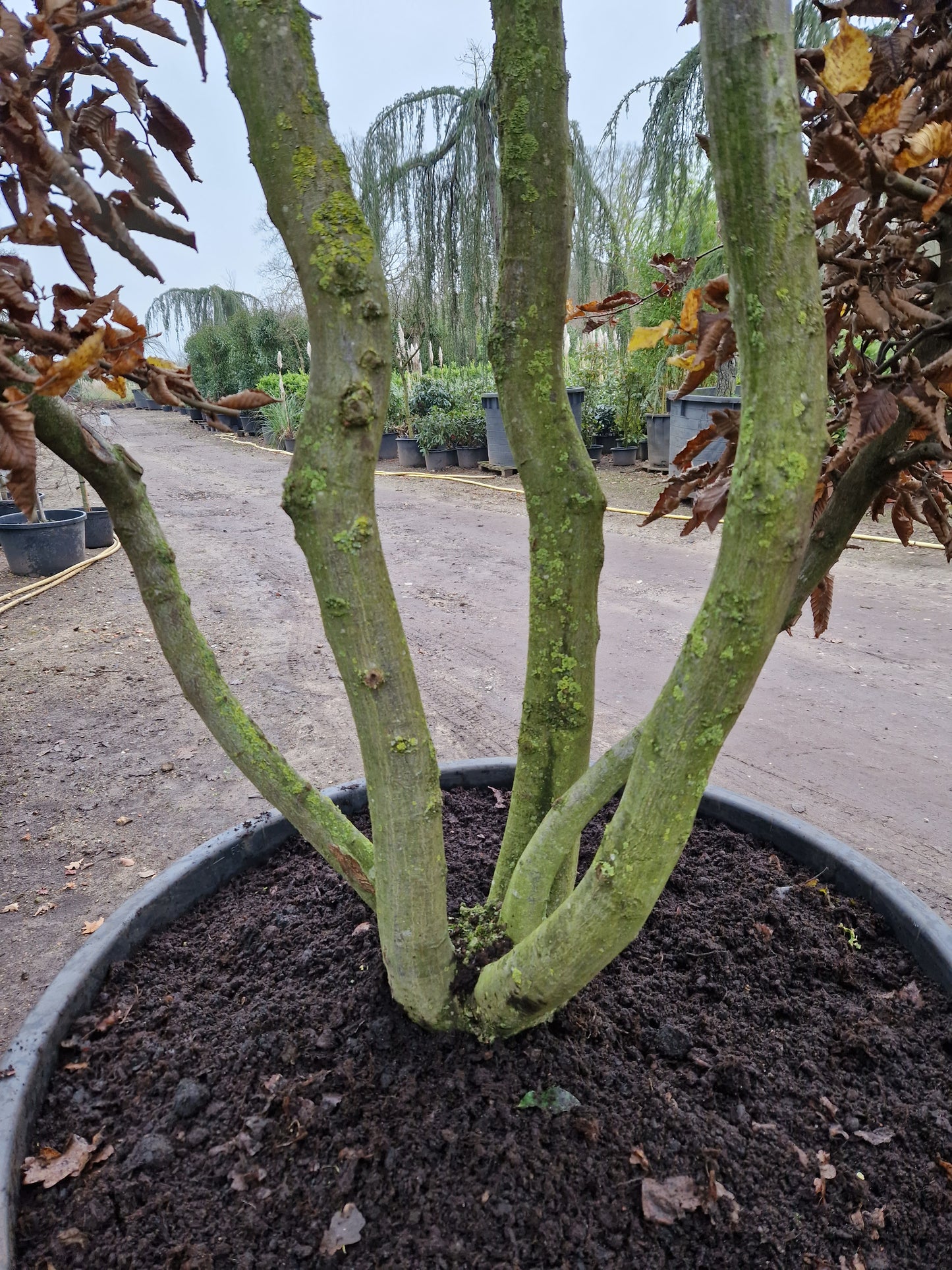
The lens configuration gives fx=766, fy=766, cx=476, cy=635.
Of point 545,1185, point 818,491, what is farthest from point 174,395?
point 545,1185

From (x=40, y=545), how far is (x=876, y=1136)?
5.60 m

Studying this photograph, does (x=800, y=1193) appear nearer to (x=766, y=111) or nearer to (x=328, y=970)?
(x=328, y=970)

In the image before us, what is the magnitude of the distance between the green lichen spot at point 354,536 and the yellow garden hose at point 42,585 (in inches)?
173

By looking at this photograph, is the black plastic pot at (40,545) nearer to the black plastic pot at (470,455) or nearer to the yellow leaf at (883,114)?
the black plastic pot at (470,455)

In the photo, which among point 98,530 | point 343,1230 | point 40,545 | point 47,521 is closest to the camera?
point 343,1230

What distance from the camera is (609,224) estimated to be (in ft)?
23.7

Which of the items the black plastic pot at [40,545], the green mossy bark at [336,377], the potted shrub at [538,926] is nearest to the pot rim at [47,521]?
the black plastic pot at [40,545]

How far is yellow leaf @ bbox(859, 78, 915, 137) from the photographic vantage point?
26.2 inches

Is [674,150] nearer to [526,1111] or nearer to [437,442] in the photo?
[437,442]

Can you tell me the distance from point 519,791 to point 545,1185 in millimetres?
496

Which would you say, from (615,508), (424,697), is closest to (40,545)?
(424,697)

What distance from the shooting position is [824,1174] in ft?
3.07

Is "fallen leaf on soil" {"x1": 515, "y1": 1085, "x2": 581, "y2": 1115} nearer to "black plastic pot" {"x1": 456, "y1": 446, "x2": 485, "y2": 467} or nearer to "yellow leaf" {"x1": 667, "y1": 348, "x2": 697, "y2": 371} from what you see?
"yellow leaf" {"x1": 667, "y1": 348, "x2": 697, "y2": 371}

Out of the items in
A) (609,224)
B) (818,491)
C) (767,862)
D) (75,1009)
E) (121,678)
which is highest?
(609,224)
